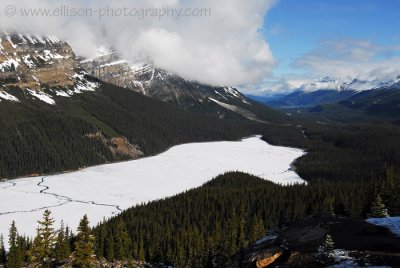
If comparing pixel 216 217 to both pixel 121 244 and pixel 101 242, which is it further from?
pixel 101 242

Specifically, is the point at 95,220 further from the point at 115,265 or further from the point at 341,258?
the point at 341,258

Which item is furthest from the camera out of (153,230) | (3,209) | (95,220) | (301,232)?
(3,209)

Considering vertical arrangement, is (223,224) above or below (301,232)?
below

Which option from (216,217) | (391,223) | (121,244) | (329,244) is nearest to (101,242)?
(121,244)

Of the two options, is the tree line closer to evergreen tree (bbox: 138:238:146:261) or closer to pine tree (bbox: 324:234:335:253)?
evergreen tree (bbox: 138:238:146:261)

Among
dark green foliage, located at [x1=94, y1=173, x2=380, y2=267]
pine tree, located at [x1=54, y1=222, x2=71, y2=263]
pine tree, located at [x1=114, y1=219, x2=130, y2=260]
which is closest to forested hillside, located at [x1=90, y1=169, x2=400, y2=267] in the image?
dark green foliage, located at [x1=94, y1=173, x2=380, y2=267]

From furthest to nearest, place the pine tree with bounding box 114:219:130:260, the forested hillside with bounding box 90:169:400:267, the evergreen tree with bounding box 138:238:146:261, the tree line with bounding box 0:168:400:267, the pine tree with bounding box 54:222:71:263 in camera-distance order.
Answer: the pine tree with bounding box 114:219:130:260 → the forested hillside with bounding box 90:169:400:267 → the evergreen tree with bounding box 138:238:146:261 → the pine tree with bounding box 54:222:71:263 → the tree line with bounding box 0:168:400:267

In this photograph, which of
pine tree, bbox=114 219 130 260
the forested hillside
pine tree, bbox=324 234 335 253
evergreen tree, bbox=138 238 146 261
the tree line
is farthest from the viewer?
pine tree, bbox=114 219 130 260

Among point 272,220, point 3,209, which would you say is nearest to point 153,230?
point 272,220

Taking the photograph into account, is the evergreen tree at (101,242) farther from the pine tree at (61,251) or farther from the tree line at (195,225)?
the pine tree at (61,251)

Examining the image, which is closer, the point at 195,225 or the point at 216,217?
the point at 195,225

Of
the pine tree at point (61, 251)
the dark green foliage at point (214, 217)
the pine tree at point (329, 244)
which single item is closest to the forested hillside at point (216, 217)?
the dark green foliage at point (214, 217)
